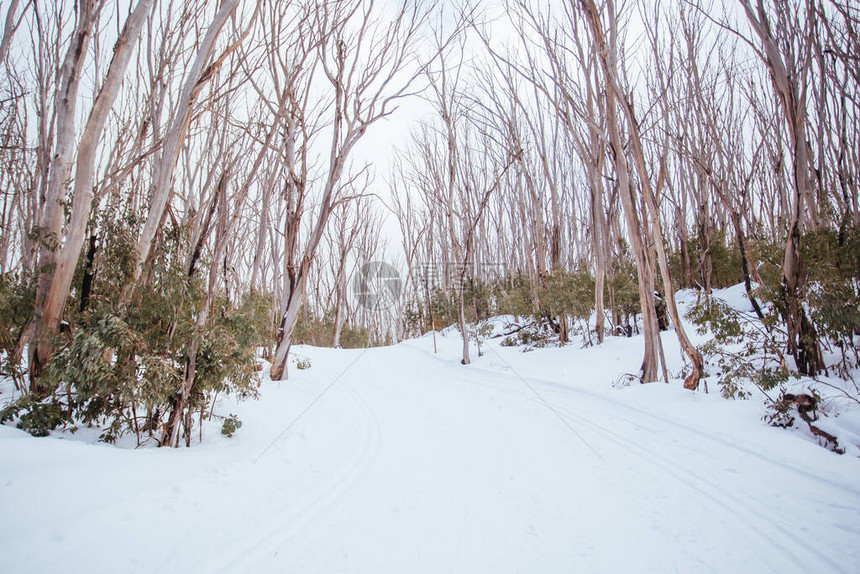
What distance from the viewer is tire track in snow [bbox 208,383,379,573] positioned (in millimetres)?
1518

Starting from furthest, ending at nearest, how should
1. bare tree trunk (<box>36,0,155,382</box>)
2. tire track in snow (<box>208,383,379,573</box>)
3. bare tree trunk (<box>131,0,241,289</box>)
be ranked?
bare tree trunk (<box>131,0,241,289</box>)
bare tree trunk (<box>36,0,155,382</box>)
tire track in snow (<box>208,383,379,573</box>)

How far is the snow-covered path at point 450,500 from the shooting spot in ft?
4.99

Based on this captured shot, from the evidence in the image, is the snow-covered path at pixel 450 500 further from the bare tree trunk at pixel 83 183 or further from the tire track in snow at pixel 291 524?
the bare tree trunk at pixel 83 183

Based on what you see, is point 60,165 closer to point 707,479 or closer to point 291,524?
point 291,524

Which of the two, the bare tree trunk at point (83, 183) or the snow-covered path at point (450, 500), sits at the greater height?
→ the bare tree trunk at point (83, 183)

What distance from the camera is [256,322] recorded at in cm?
297

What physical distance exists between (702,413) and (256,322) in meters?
3.78

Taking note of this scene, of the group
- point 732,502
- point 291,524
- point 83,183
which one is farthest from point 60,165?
point 732,502

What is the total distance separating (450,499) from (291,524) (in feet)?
2.73

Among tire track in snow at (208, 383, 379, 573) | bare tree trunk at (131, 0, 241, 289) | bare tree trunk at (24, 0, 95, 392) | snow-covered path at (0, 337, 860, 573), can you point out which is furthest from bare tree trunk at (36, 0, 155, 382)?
tire track in snow at (208, 383, 379, 573)

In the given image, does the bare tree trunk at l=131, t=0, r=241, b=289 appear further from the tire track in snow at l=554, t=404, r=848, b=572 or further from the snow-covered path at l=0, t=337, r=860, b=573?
the tire track in snow at l=554, t=404, r=848, b=572

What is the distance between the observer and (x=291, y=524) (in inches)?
72.3

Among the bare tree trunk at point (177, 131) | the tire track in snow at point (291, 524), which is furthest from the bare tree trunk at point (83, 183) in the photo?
the tire track in snow at point (291, 524)

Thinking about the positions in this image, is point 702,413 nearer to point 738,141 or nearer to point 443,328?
point 738,141
